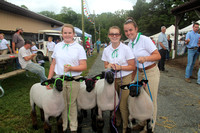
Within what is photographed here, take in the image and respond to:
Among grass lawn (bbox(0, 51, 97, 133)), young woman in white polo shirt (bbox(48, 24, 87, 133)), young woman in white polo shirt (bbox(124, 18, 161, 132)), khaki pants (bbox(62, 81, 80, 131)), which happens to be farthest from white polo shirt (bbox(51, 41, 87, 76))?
grass lawn (bbox(0, 51, 97, 133))

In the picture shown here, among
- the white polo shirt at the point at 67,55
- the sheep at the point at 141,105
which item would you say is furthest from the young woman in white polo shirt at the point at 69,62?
the sheep at the point at 141,105

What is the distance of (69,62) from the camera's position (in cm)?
268

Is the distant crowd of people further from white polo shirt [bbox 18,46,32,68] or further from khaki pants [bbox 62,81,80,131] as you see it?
white polo shirt [bbox 18,46,32,68]

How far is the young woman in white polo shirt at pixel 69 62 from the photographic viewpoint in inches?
104

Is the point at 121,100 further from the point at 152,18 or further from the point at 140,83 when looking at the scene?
the point at 152,18

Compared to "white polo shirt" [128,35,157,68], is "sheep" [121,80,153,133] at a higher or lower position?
lower

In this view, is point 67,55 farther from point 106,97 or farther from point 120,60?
point 106,97

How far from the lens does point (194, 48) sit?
21.2ft

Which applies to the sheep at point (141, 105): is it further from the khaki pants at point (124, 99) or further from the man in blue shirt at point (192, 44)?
the man in blue shirt at point (192, 44)

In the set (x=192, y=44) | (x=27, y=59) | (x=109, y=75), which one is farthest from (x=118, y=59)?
(x=192, y=44)

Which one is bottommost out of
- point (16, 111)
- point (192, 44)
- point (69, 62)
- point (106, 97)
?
point (16, 111)

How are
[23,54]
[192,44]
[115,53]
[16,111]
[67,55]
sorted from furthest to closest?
1. [192,44]
2. [23,54]
3. [16,111]
4. [115,53]
5. [67,55]

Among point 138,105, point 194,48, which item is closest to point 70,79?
point 138,105

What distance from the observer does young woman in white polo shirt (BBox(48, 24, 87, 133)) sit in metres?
2.65
